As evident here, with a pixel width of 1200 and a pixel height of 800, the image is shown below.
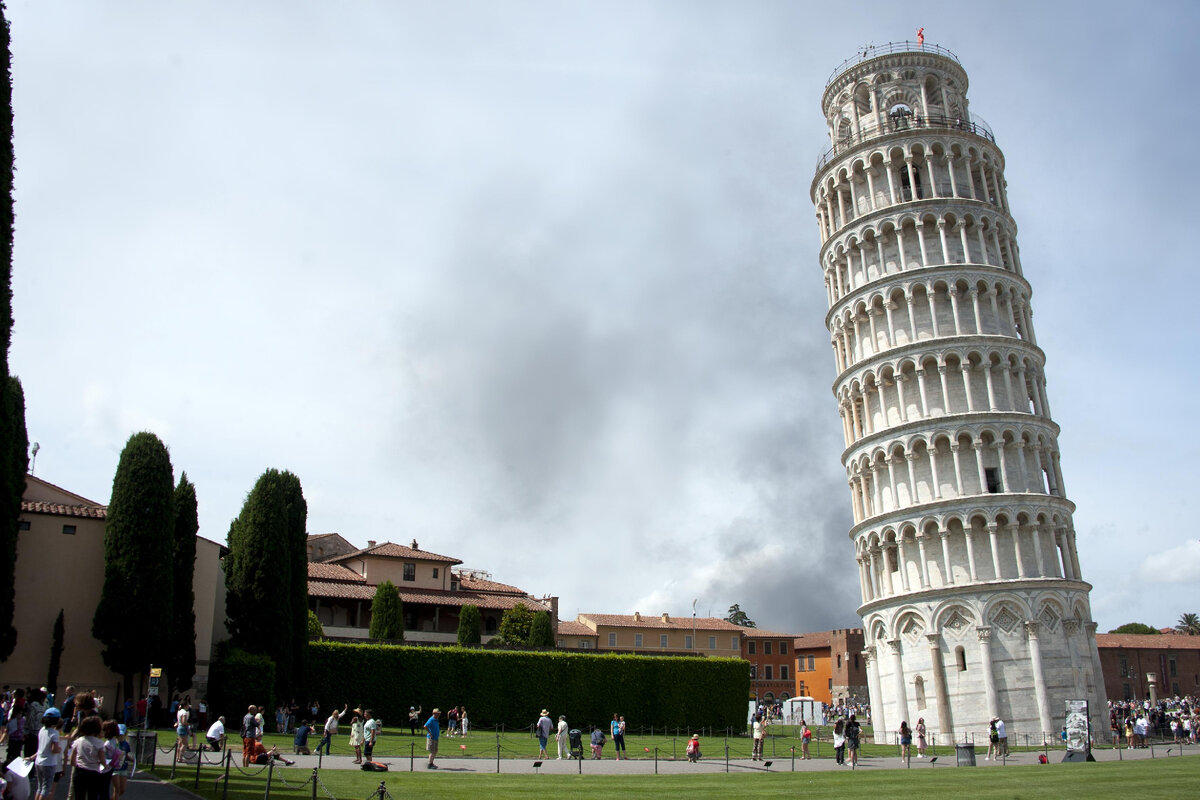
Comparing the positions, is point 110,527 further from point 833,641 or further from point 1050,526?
point 833,641

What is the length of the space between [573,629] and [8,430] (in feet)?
225

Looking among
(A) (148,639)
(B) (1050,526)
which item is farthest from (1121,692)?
(A) (148,639)

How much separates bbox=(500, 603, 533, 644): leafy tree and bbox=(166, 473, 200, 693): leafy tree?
96.1 feet

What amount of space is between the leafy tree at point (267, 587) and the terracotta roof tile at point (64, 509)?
6.10 meters

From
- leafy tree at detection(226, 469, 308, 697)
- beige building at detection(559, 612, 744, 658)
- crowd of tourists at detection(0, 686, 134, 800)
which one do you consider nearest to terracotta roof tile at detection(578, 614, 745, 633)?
beige building at detection(559, 612, 744, 658)

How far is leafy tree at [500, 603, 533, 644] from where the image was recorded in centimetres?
6912

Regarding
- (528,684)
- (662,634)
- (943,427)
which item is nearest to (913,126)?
(943,427)

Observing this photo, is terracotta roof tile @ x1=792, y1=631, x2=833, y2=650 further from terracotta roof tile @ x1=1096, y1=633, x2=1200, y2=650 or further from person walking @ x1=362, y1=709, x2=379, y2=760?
person walking @ x1=362, y1=709, x2=379, y2=760

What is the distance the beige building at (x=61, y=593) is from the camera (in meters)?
39.6

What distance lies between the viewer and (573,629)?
9512cm

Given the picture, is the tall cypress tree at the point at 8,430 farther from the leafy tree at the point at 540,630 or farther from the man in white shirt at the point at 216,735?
the leafy tree at the point at 540,630

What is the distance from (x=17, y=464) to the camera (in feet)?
127

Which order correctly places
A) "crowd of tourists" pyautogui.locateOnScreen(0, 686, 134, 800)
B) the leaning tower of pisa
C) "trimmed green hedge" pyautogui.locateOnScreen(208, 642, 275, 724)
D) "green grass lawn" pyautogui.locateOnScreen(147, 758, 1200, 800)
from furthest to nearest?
the leaning tower of pisa < "trimmed green hedge" pyautogui.locateOnScreen(208, 642, 275, 724) < "green grass lawn" pyautogui.locateOnScreen(147, 758, 1200, 800) < "crowd of tourists" pyautogui.locateOnScreen(0, 686, 134, 800)

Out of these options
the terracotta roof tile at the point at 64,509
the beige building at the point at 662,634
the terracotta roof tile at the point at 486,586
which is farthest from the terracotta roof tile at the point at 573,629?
the terracotta roof tile at the point at 64,509
